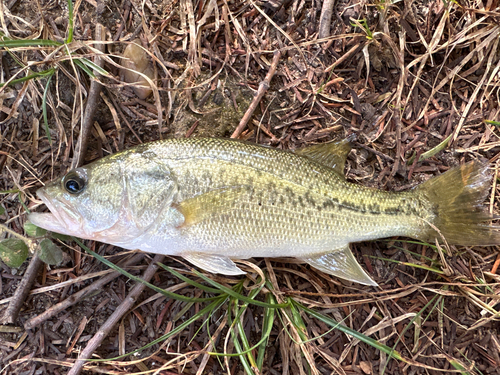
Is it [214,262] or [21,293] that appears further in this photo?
[21,293]

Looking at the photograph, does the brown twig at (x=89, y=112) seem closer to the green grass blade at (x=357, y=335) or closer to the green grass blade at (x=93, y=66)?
the green grass blade at (x=93, y=66)

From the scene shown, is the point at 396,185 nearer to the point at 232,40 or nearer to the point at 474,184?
the point at 474,184

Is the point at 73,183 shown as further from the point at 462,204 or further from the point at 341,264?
the point at 462,204

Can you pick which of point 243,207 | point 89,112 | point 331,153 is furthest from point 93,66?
point 331,153

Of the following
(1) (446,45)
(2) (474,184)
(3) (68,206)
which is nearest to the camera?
(3) (68,206)

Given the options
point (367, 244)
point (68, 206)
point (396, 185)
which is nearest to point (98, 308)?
point (68, 206)

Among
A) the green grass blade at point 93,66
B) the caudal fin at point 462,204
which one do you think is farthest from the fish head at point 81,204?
the caudal fin at point 462,204
